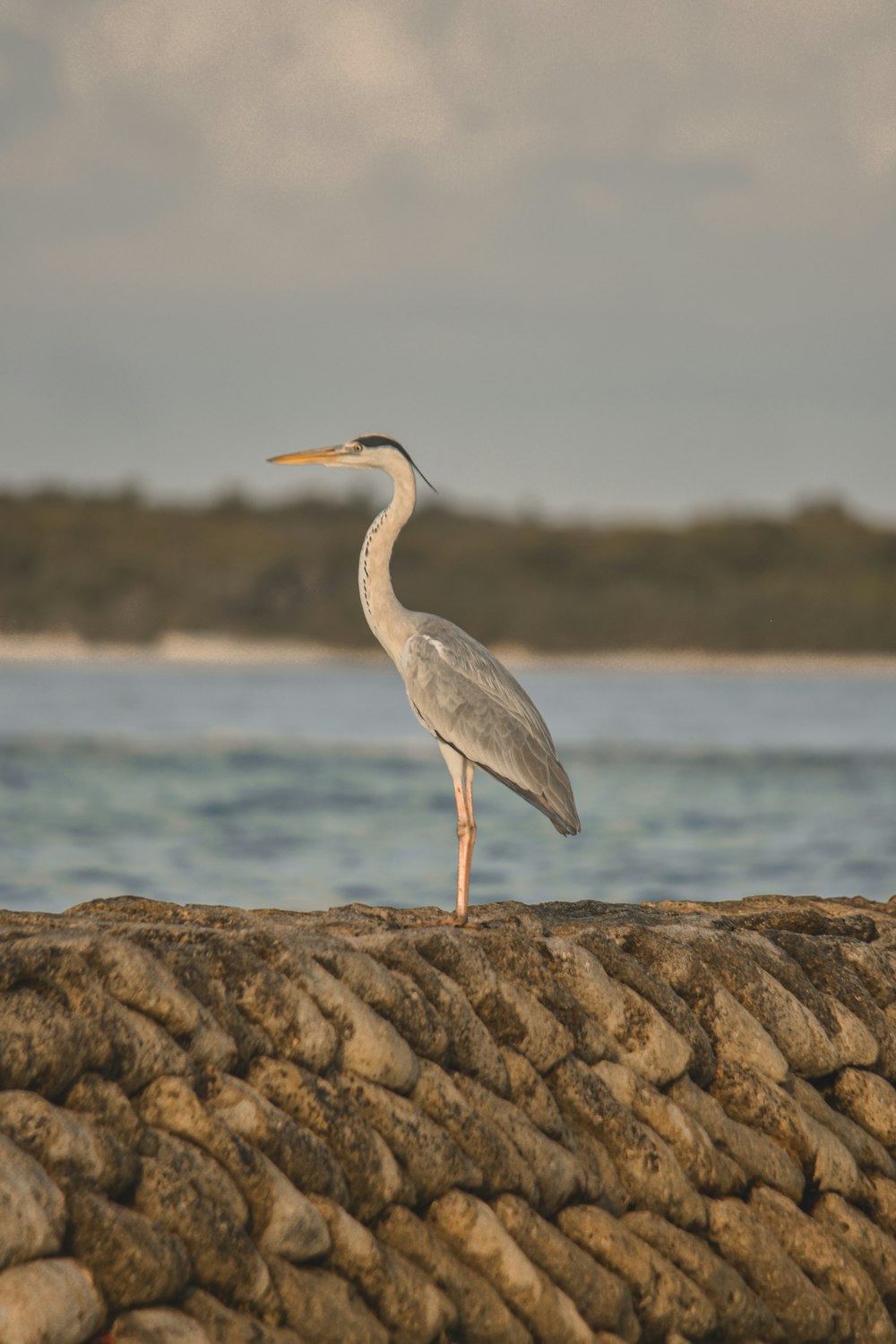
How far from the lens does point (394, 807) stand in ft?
67.6

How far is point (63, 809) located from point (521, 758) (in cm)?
1330

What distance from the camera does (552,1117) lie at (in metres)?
3.85

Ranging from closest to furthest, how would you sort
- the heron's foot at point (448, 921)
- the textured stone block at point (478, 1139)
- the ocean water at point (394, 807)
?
the textured stone block at point (478, 1139)
the heron's foot at point (448, 921)
the ocean water at point (394, 807)

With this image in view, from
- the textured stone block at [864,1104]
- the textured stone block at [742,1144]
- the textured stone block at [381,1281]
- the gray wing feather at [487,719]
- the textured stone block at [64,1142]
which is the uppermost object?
the gray wing feather at [487,719]

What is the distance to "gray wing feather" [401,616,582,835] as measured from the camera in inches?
243

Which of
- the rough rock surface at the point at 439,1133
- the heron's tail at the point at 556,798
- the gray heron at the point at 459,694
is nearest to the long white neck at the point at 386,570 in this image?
the gray heron at the point at 459,694

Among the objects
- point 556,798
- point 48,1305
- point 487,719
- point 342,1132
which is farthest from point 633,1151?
point 487,719

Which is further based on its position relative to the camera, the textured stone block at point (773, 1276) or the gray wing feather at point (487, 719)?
the gray wing feather at point (487, 719)

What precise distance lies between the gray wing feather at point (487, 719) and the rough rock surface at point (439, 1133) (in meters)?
1.42

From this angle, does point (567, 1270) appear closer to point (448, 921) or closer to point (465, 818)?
point (448, 921)

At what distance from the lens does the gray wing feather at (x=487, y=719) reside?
20.2 ft

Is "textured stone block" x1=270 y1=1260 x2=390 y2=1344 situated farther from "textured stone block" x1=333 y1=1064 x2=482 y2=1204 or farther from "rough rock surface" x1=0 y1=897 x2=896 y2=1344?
"textured stone block" x1=333 y1=1064 x2=482 y2=1204

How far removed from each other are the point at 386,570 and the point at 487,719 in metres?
0.74

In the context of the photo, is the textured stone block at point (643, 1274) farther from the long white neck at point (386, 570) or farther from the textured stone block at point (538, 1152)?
the long white neck at point (386, 570)
